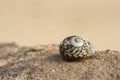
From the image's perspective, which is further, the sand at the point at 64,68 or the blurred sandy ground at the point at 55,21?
the blurred sandy ground at the point at 55,21

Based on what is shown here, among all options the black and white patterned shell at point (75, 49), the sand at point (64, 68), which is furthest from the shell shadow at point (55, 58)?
the black and white patterned shell at point (75, 49)

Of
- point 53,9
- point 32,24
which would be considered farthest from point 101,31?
point 53,9

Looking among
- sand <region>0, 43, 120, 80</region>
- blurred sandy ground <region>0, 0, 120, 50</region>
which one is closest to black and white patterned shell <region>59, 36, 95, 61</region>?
sand <region>0, 43, 120, 80</region>

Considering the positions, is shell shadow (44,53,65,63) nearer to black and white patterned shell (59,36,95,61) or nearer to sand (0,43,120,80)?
sand (0,43,120,80)

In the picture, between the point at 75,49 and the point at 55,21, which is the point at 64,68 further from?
the point at 55,21

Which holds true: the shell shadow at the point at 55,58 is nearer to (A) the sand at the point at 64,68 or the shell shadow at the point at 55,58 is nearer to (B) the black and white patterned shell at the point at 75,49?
(A) the sand at the point at 64,68

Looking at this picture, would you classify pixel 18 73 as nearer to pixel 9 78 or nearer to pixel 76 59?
pixel 9 78

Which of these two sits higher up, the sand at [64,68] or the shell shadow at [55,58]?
the shell shadow at [55,58]
